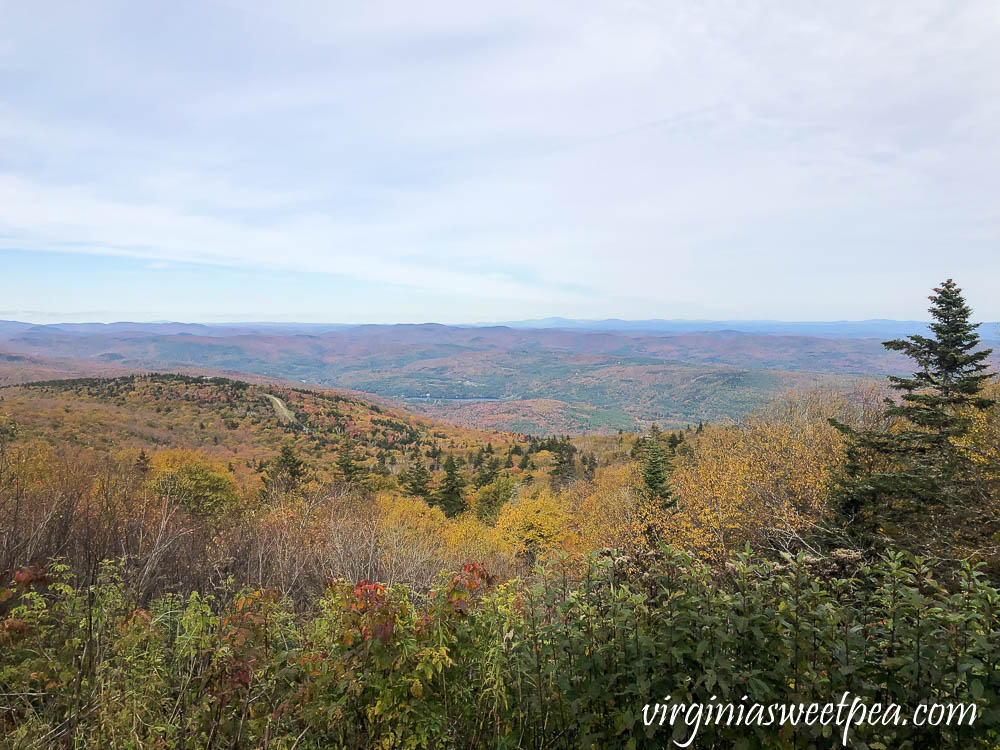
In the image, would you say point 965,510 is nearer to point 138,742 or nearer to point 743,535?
point 743,535

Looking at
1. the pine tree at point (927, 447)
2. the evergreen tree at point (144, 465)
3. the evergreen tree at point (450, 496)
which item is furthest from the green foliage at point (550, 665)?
the evergreen tree at point (450, 496)

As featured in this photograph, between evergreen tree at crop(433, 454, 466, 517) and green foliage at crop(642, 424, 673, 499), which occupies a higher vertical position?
green foliage at crop(642, 424, 673, 499)

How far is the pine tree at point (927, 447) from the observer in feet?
47.2

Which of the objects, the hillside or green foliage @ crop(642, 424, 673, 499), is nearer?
green foliage @ crop(642, 424, 673, 499)

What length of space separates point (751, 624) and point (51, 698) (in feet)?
19.3

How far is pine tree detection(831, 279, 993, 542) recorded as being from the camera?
14.4 metres

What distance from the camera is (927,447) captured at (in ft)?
55.0

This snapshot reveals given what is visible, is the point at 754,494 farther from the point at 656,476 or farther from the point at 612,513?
the point at 612,513

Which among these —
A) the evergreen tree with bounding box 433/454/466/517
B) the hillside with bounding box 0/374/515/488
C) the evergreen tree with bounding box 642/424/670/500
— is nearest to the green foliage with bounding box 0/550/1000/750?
the evergreen tree with bounding box 642/424/670/500

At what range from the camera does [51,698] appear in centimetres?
382

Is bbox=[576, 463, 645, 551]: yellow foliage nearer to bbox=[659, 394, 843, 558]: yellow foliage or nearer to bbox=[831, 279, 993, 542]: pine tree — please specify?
bbox=[659, 394, 843, 558]: yellow foliage

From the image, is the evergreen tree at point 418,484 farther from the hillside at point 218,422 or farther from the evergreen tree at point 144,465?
the evergreen tree at point 144,465

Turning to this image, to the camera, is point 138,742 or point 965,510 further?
point 965,510

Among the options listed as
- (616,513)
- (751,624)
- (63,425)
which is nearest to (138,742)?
(751,624)
